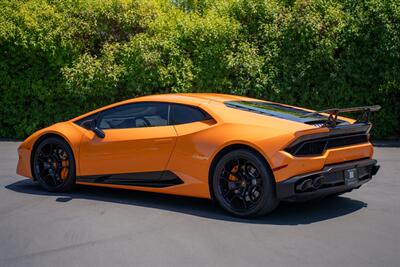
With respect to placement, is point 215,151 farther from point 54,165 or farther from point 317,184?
point 54,165

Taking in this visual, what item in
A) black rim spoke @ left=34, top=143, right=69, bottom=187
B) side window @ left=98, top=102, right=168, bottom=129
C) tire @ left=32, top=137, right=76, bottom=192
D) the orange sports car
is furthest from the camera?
black rim spoke @ left=34, top=143, right=69, bottom=187

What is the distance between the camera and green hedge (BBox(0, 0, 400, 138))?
13250mm

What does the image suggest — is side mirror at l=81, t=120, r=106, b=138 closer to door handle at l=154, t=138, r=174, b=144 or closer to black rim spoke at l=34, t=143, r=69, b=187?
black rim spoke at l=34, t=143, r=69, b=187

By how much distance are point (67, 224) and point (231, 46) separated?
8037mm

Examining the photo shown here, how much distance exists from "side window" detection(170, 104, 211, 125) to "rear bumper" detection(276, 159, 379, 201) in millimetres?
1303

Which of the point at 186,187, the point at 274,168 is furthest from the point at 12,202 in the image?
the point at 274,168

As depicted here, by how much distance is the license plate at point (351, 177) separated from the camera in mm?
6613

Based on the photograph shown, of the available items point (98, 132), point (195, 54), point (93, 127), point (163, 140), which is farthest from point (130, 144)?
point (195, 54)

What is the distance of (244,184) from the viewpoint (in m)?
6.58

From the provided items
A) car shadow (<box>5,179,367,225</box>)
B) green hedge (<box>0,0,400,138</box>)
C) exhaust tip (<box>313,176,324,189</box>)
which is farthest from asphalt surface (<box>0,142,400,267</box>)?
green hedge (<box>0,0,400,138</box>)

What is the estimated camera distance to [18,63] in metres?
15.0

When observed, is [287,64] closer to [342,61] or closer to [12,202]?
[342,61]

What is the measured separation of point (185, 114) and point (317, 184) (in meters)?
1.77

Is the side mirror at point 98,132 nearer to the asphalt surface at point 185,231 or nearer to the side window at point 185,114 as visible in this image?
the asphalt surface at point 185,231
